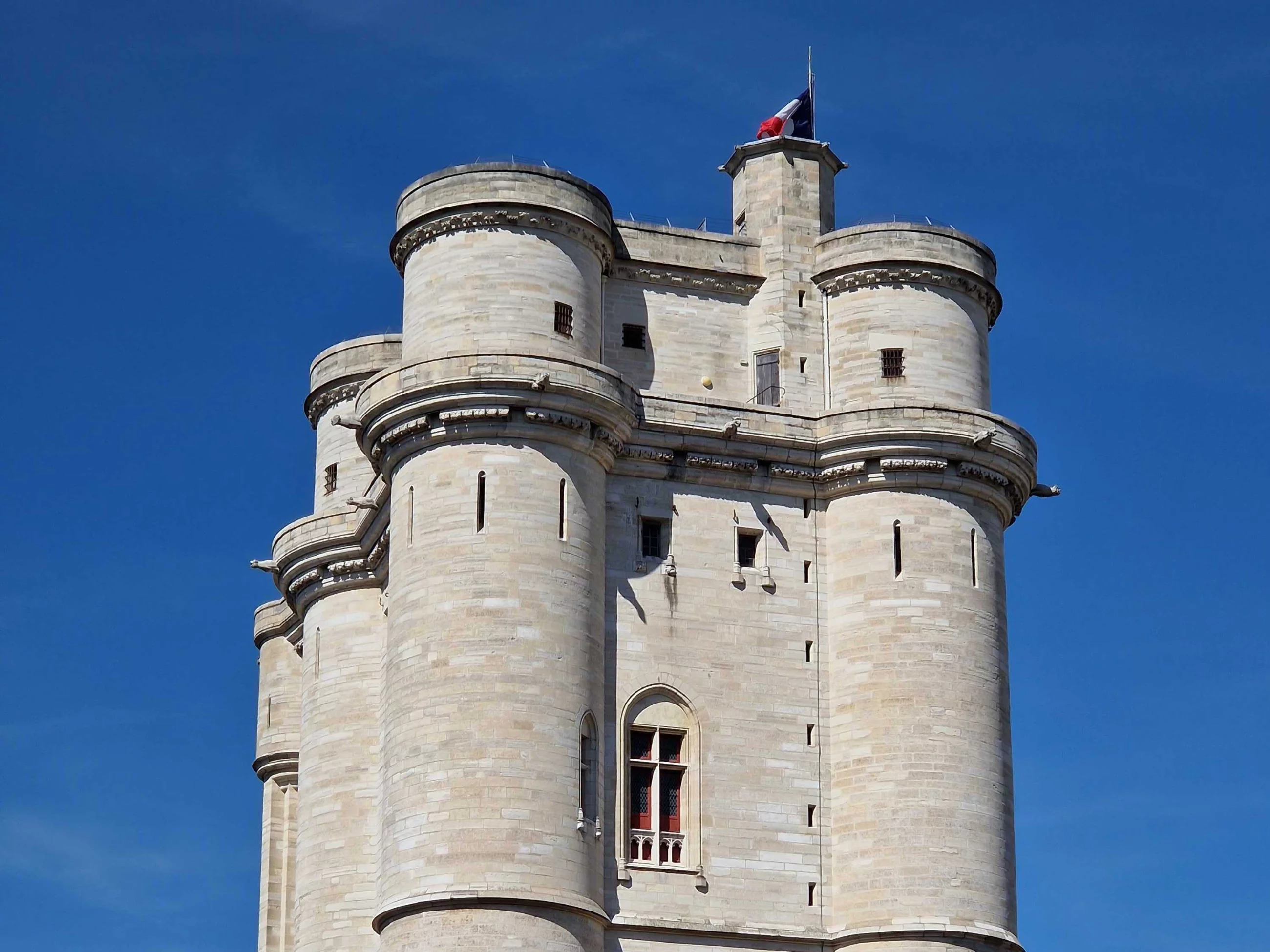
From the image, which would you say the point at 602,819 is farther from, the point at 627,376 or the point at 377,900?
the point at 627,376

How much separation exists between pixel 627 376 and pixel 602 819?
1185 cm

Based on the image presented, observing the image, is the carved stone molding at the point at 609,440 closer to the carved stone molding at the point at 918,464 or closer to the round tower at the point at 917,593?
the round tower at the point at 917,593

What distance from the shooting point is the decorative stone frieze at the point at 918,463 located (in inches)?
2586

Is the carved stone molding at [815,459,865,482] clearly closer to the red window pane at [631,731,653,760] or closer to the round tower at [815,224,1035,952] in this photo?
the round tower at [815,224,1035,952]

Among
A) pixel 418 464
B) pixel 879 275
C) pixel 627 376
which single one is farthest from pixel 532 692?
pixel 879 275

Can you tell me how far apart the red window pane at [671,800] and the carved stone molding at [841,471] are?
8310 millimetres

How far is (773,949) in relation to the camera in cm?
6241

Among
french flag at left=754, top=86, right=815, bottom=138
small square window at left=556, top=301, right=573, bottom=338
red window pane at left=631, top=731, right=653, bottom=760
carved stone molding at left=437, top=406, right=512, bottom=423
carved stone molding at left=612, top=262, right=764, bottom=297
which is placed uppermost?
french flag at left=754, top=86, right=815, bottom=138

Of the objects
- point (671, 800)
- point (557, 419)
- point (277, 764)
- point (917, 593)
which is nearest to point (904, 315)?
point (917, 593)

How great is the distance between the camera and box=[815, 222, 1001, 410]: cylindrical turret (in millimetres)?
67500

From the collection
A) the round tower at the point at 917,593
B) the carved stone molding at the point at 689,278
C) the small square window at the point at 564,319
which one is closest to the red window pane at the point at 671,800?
the round tower at the point at 917,593

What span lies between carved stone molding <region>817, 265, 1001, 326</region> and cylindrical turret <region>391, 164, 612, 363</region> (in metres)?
6.59

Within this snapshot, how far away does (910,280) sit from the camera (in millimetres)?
68000

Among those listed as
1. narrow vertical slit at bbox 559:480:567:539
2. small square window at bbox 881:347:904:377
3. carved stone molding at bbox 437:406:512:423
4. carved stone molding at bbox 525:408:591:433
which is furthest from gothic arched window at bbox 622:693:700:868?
small square window at bbox 881:347:904:377
